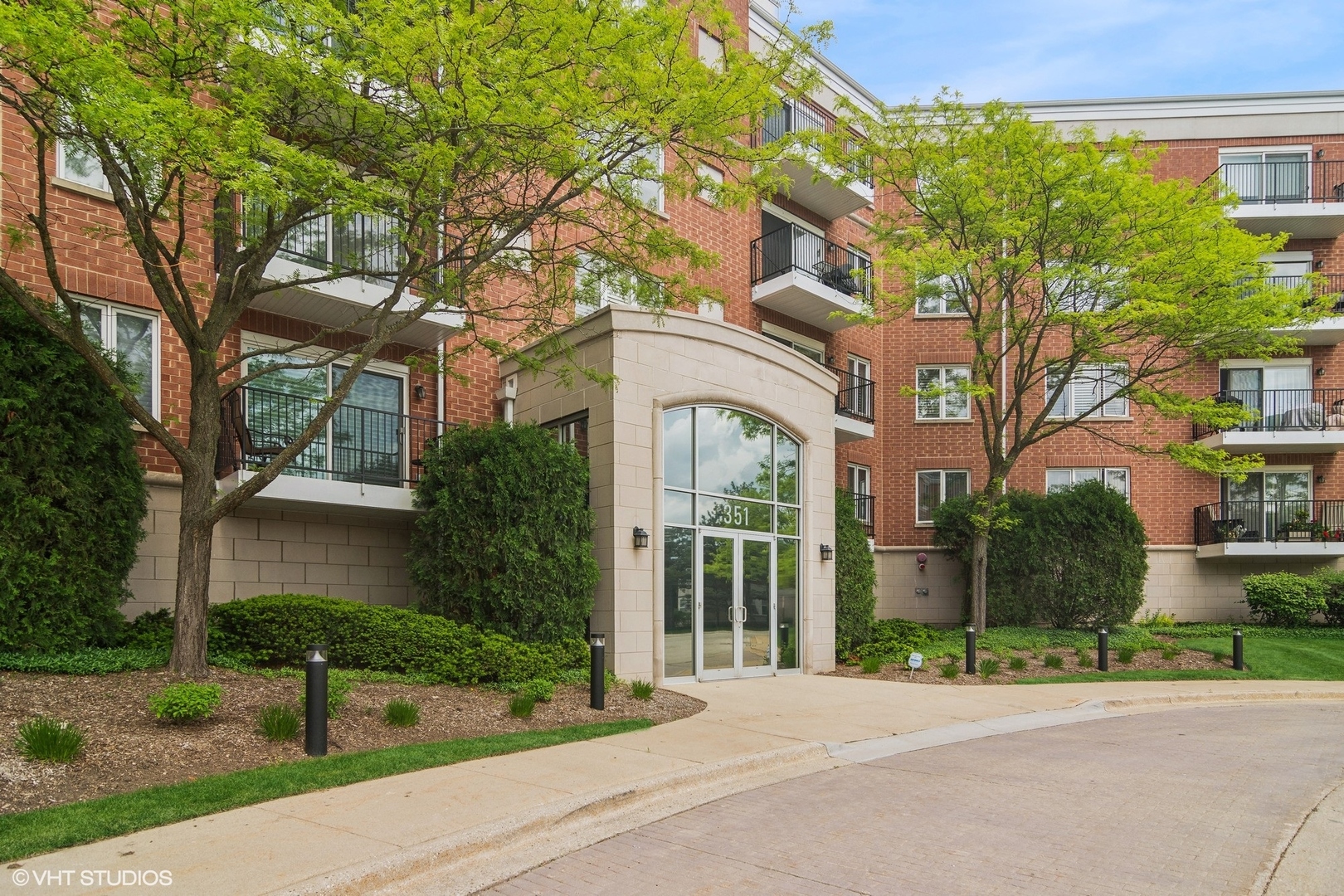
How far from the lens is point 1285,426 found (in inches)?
1071

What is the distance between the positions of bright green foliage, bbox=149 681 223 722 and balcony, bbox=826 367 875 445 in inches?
649

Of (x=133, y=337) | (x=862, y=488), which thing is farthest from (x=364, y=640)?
(x=862, y=488)

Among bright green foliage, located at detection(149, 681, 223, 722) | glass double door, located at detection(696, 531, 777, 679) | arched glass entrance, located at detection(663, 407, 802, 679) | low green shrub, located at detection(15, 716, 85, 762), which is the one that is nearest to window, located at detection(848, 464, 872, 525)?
arched glass entrance, located at detection(663, 407, 802, 679)

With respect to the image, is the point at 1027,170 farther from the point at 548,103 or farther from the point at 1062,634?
the point at 548,103

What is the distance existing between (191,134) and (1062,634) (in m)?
19.1

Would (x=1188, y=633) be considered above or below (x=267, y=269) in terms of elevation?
below

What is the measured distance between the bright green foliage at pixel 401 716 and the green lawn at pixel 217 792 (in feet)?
1.97

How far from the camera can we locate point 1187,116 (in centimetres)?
2862

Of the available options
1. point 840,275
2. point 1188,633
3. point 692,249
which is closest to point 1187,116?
point 840,275

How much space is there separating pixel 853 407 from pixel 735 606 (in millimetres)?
10437

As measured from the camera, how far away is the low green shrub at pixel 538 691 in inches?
A: 461

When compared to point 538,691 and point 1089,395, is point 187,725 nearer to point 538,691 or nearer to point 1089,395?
point 538,691

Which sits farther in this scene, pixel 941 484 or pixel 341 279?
pixel 941 484

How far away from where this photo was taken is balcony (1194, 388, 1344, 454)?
86.8ft
